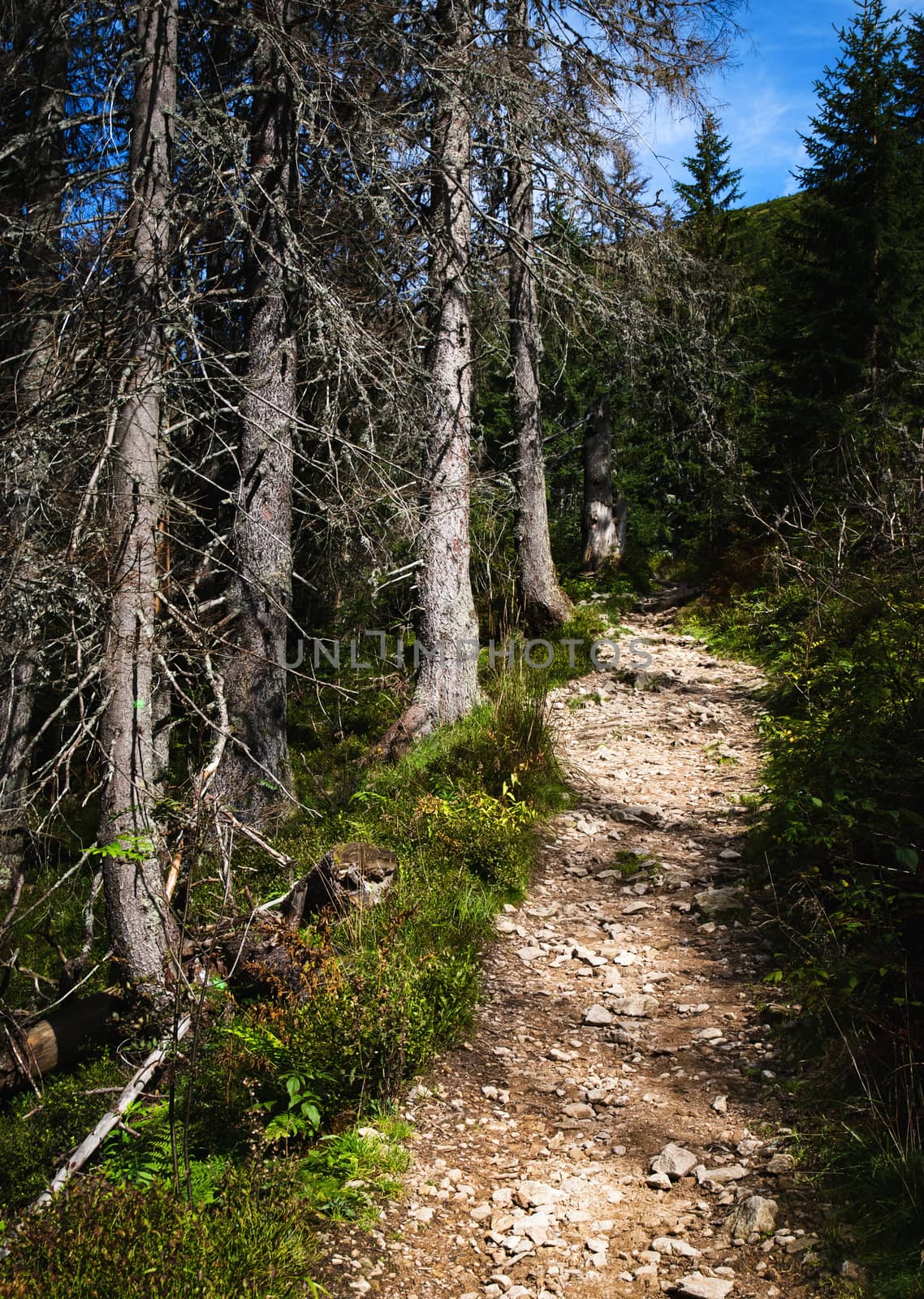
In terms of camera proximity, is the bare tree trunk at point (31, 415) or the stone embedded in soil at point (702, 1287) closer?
the stone embedded in soil at point (702, 1287)

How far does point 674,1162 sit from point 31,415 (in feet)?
15.3

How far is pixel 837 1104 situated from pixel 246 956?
10.6 feet

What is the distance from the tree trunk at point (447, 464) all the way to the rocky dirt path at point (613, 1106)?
1772mm

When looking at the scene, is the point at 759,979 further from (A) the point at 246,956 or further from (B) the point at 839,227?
(B) the point at 839,227

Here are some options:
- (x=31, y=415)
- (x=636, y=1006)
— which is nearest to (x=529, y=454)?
(x=31, y=415)

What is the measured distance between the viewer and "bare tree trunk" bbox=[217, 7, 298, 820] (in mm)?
7371

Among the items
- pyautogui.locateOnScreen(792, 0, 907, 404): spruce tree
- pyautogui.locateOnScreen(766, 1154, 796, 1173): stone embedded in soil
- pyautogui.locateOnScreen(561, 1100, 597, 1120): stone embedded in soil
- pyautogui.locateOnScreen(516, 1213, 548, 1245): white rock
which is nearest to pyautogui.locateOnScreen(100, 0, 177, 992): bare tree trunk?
pyautogui.locateOnScreen(561, 1100, 597, 1120): stone embedded in soil

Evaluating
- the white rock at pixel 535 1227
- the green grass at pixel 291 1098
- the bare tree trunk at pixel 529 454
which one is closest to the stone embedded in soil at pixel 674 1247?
the white rock at pixel 535 1227

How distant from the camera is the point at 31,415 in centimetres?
456

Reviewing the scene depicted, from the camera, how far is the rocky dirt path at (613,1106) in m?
3.07

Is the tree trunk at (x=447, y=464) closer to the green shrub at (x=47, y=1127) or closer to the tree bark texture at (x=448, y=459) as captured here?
the tree bark texture at (x=448, y=459)

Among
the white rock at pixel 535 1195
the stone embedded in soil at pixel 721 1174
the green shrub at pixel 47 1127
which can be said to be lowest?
the green shrub at pixel 47 1127

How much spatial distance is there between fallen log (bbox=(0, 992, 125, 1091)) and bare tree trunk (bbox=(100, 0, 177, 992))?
52 cm

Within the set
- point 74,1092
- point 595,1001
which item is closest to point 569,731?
point 595,1001
